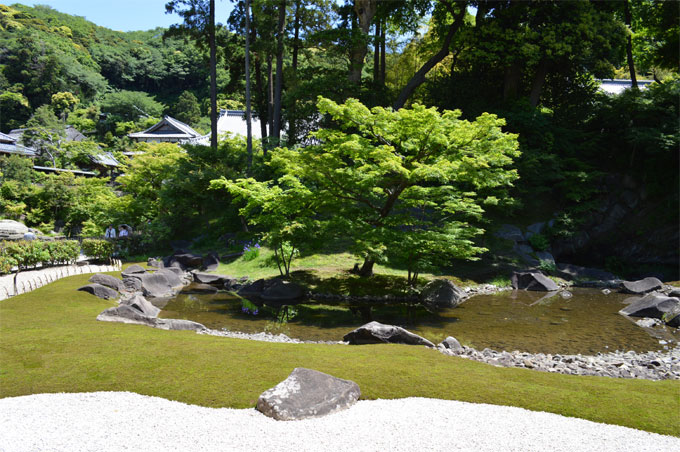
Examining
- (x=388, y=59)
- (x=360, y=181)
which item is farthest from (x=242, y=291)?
(x=388, y=59)

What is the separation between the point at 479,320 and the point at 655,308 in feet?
15.6

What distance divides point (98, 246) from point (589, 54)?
23787 millimetres

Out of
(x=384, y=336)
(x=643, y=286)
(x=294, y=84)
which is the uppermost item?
(x=294, y=84)

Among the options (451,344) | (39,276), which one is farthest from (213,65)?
(451,344)

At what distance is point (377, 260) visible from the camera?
1323 centimetres

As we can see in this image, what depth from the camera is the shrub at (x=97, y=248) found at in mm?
16125

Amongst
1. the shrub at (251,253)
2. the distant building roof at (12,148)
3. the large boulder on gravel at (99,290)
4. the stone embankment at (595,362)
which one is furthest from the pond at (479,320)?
the distant building roof at (12,148)

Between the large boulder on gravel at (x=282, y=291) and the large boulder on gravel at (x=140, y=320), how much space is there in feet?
13.3

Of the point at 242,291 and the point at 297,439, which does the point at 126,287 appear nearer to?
the point at 242,291

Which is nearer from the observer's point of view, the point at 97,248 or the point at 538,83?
the point at 97,248

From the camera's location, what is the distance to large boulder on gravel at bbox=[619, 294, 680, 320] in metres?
10.8

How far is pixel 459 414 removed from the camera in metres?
4.82

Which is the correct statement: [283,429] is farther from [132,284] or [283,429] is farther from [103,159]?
[103,159]

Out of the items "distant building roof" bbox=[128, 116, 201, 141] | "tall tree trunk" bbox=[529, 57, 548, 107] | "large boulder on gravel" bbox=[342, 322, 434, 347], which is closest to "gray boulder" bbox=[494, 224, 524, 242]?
"tall tree trunk" bbox=[529, 57, 548, 107]
